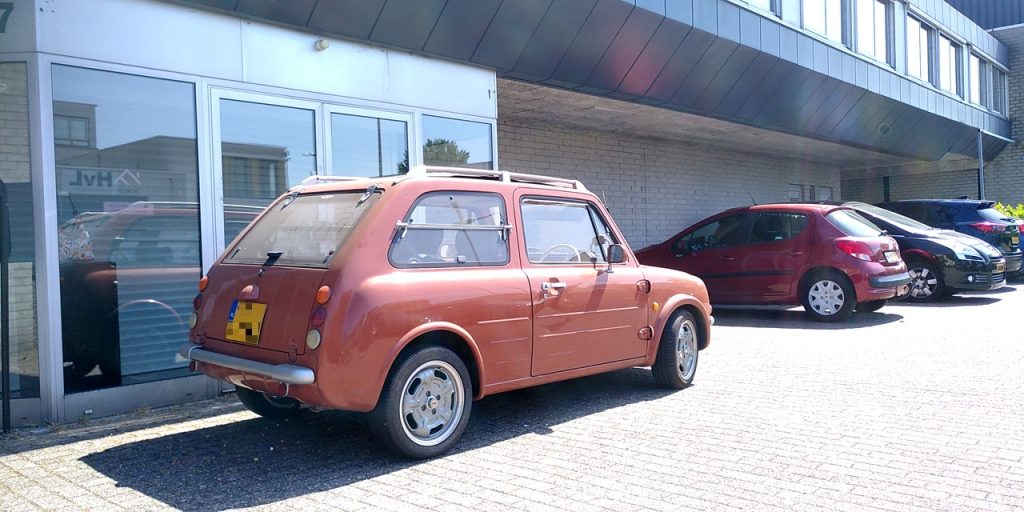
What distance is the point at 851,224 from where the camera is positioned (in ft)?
36.0

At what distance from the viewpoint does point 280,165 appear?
735cm

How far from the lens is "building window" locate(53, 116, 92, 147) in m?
5.95

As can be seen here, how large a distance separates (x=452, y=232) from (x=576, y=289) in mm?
1055

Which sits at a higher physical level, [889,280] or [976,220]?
[976,220]

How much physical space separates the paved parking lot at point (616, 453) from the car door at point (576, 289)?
0.51 m

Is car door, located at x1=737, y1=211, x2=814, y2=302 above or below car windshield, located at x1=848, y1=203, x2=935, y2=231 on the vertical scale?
below

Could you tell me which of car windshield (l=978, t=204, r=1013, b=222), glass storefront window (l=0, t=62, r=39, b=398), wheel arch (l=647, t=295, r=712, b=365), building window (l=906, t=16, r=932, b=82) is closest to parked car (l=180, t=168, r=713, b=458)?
wheel arch (l=647, t=295, r=712, b=365)

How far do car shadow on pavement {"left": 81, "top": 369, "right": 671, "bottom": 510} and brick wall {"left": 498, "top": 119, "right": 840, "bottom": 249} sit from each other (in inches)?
288

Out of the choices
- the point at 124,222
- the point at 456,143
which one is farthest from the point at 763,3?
the point at 124,222

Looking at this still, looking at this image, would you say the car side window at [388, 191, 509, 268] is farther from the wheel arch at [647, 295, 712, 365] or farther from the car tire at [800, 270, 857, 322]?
the car tire at [800, 270, 857, 322]

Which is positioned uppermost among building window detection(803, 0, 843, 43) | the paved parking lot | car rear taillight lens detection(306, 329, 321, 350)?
building window detection(803, 0, 843, 43)

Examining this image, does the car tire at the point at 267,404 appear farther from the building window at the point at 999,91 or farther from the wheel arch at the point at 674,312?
the building window at the point at 999,91

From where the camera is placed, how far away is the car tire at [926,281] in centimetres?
1290

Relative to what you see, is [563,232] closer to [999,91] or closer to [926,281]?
[926,281]
